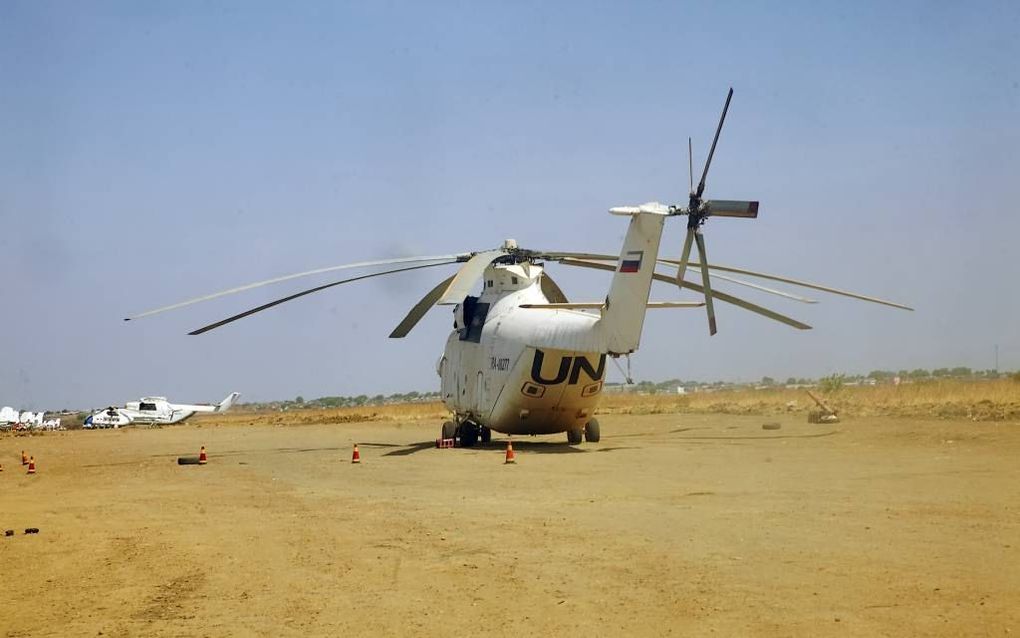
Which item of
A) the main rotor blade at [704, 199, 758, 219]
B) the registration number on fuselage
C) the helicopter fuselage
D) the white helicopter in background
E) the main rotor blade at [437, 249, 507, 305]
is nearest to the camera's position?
the main rotor blade at [704, 199, 758, 219]

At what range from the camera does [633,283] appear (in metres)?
21.3

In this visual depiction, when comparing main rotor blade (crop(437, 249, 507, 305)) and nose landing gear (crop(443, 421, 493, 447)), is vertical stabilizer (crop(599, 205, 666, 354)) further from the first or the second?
nose landing gear (crop(443, 421, 493, 447))

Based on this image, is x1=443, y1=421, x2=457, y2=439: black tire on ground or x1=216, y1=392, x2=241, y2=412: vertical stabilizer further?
x1=216, y1=392, x2=241, y2=412: vertical stabilizer

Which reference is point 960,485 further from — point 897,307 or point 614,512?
point 897,307

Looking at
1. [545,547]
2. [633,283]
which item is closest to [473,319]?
[633,283]

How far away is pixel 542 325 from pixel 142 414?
145 feet

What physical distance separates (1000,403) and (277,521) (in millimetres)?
22808

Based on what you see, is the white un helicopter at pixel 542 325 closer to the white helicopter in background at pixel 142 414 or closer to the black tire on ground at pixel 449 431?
the black tire on ground at pixel 449 431

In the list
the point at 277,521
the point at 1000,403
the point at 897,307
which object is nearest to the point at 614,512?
the point at 277,521

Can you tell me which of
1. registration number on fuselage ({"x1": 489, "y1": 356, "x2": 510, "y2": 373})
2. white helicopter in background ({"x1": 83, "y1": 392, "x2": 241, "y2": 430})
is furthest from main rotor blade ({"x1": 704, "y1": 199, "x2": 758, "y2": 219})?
white helicopter in background ({"x1": 83, "y1": 392, "x2": 241, "y2": 430})

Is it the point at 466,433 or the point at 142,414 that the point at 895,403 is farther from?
the point at 142,414

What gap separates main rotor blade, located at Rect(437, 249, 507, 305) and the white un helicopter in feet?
0.12

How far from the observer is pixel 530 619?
27.6 ft

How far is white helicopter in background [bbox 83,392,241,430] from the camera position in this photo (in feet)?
199
